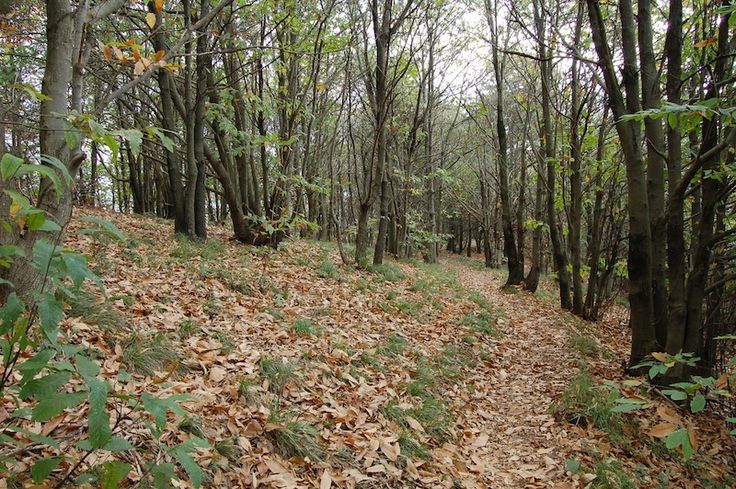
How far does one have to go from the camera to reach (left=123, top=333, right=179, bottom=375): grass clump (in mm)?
3482

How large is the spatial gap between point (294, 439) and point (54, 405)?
2.17 meters

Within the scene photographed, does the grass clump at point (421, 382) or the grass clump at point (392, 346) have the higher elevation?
the grass clump at point (392, 346)

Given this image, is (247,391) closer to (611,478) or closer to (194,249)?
(611,478)

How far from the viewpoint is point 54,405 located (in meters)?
1.42

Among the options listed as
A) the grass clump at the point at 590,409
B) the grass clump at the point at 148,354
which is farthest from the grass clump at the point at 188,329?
the grass clump at the point at 590,409

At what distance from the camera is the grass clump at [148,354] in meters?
3.48

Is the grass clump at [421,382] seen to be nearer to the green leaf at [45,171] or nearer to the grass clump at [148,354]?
the grass clump at [148,354]

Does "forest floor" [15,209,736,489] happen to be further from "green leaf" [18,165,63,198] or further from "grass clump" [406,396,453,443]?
"green leaf" [18,165,63,198]

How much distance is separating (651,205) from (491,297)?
694 centimetres

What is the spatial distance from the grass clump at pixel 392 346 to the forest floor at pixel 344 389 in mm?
31

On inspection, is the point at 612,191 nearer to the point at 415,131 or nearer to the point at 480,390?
the point at 480,390

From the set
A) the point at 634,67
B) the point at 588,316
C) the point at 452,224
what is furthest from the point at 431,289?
the point at 452,224

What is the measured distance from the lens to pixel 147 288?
16.7 feet

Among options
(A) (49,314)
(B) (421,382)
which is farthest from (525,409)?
(A) (49,314)
